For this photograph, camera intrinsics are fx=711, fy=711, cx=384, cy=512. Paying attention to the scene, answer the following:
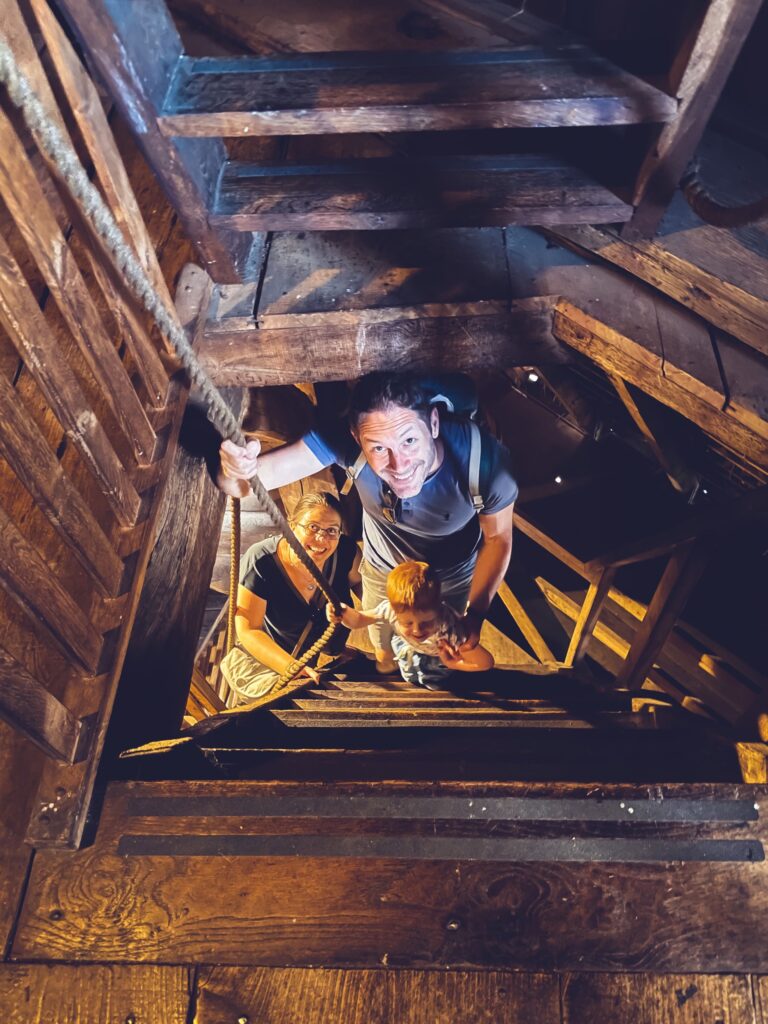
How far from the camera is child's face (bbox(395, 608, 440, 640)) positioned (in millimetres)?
4278

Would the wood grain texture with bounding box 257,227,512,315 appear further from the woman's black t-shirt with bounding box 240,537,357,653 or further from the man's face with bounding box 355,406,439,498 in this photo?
the woman's black t-shirt with bounding box 240,537,357,653

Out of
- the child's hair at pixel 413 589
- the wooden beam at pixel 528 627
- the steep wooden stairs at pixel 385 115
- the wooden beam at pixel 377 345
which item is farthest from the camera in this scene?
the wooden beam at pixel 528 627

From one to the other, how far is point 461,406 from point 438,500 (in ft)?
2.01

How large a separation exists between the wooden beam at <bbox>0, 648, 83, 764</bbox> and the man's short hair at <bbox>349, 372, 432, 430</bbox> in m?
2.05

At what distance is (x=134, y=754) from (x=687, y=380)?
263 centimetres

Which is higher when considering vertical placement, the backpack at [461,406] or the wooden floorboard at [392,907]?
the wooden floorboard at [392,907]

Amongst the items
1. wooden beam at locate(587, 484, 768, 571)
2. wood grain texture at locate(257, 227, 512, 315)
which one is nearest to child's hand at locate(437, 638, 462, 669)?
wooden beam at locate(587, 484, 768, 571)

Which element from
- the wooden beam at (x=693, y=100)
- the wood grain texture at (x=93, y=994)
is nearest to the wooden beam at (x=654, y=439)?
the wooden beam at (x=693, y=100)

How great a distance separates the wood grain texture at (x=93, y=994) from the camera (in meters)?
2.00

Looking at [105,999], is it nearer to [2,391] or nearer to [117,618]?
[117,618]

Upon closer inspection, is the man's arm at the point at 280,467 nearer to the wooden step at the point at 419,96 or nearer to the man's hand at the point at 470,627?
the man's hand at the point at 470,627

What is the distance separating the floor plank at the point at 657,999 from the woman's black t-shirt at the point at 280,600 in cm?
395

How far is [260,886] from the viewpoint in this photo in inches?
85.2

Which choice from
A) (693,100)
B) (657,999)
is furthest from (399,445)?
(657,999)
